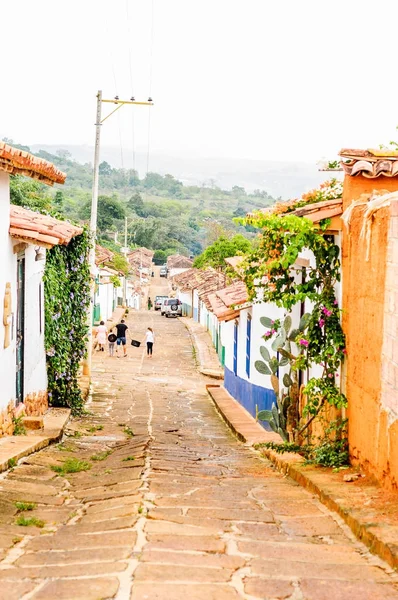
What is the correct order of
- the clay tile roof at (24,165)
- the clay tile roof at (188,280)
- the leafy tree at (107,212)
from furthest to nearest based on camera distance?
1. the leafy tree at (107,212)
2. the clay tile roof at (188,280)
3. the clay tile roof at (24,165)

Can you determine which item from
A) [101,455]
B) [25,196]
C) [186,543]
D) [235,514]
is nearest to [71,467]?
[101,455]

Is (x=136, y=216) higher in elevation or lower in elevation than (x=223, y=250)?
higher

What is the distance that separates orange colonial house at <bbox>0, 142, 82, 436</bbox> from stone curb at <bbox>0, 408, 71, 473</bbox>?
0.89 ft

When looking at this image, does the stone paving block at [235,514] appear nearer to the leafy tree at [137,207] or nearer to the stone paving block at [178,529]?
the stone paving block at [178,529]

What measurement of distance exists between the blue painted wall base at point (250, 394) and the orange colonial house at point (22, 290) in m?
4.34

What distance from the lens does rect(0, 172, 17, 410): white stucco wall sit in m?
9.98

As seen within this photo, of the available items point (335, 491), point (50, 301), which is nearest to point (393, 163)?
point (335, 491)

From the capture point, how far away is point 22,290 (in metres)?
12.0

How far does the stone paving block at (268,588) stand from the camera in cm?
443

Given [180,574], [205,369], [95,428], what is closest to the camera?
[180,574]

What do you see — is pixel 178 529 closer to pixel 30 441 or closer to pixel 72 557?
pixel 72 557

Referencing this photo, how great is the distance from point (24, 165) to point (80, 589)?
5663 mm

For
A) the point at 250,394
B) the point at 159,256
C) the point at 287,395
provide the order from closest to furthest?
the point at 287,395 → the point at 250,394 → the point at 159,256

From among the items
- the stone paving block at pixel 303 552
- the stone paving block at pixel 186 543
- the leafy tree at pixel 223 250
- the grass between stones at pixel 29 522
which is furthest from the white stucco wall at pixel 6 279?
the leafy tree at pixel 223 250
